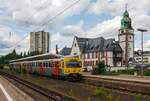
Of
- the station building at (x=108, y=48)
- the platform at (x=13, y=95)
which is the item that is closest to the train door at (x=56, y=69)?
the platform at (x=13, y=95)

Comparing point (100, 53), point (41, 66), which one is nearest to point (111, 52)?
point (100, 53)

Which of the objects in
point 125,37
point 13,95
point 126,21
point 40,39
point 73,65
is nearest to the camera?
point 13,95

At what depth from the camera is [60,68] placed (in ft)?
73.1

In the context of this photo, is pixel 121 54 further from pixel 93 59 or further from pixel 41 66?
pixel 41 66

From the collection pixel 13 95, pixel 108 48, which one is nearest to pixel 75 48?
pixel 108 48

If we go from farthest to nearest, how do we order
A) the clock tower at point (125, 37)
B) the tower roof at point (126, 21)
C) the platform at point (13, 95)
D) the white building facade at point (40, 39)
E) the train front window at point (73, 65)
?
the tower roof at point (126, 21) → the clock tower at point (125, 37) → the white building facade at point (40, 39) → the train front window at point (73, 65) → the platform at point (13, 95)

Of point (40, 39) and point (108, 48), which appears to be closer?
point (40, 39)

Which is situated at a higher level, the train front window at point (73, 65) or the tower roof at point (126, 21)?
the tower roof at point (126, 21)

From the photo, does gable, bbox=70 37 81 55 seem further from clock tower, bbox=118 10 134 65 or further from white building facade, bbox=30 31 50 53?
white building facade, bbox=30 31 50 53

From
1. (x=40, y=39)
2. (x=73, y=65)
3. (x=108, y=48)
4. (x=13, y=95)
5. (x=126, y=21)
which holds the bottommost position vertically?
(x=13, y=95)

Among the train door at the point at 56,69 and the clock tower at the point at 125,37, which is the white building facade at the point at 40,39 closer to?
the train door at the point at 56,69

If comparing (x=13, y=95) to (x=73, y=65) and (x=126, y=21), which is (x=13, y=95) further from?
(x=126, y=21)

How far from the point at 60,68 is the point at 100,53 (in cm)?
3588

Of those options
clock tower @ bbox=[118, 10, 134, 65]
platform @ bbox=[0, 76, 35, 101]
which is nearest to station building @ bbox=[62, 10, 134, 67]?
clock tower @ bbox=[118, 10, 134, 65]
